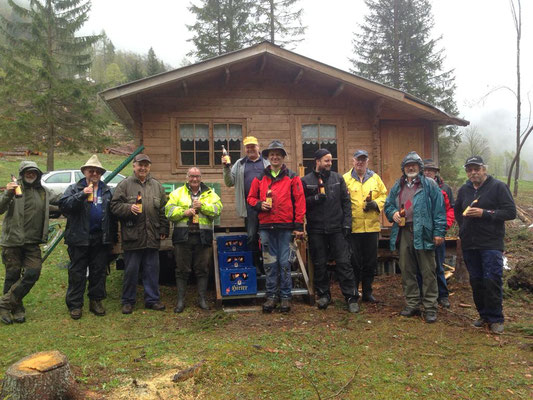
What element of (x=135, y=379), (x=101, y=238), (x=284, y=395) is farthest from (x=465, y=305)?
(x=101, y=238)

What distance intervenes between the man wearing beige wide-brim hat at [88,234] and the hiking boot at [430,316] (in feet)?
12.9

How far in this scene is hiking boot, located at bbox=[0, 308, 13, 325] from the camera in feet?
14.7

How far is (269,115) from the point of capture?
309 inches

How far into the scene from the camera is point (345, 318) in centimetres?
464

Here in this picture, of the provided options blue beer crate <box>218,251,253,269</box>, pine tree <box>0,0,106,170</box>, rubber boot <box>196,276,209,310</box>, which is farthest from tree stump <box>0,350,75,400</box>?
pine tree <box>0,0,106,170</box>

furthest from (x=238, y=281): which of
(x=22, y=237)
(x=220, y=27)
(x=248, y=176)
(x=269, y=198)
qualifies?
(x=220, y=27)

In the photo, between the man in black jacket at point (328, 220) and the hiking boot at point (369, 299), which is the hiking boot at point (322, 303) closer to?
the man in black jacket at point (328, 220)

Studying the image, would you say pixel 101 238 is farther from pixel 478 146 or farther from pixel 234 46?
pixel 478 146

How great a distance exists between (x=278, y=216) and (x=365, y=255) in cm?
133

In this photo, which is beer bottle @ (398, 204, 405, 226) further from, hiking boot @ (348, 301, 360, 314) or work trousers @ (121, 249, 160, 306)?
work trousers @ (121, 249, 160, 306)

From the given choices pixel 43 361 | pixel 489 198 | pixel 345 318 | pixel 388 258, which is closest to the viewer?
pixel 43 361

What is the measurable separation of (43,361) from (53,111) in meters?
18.8

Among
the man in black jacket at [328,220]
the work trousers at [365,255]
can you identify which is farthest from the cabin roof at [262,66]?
the work trousers at [365,255]

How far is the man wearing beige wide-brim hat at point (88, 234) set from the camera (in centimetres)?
463
